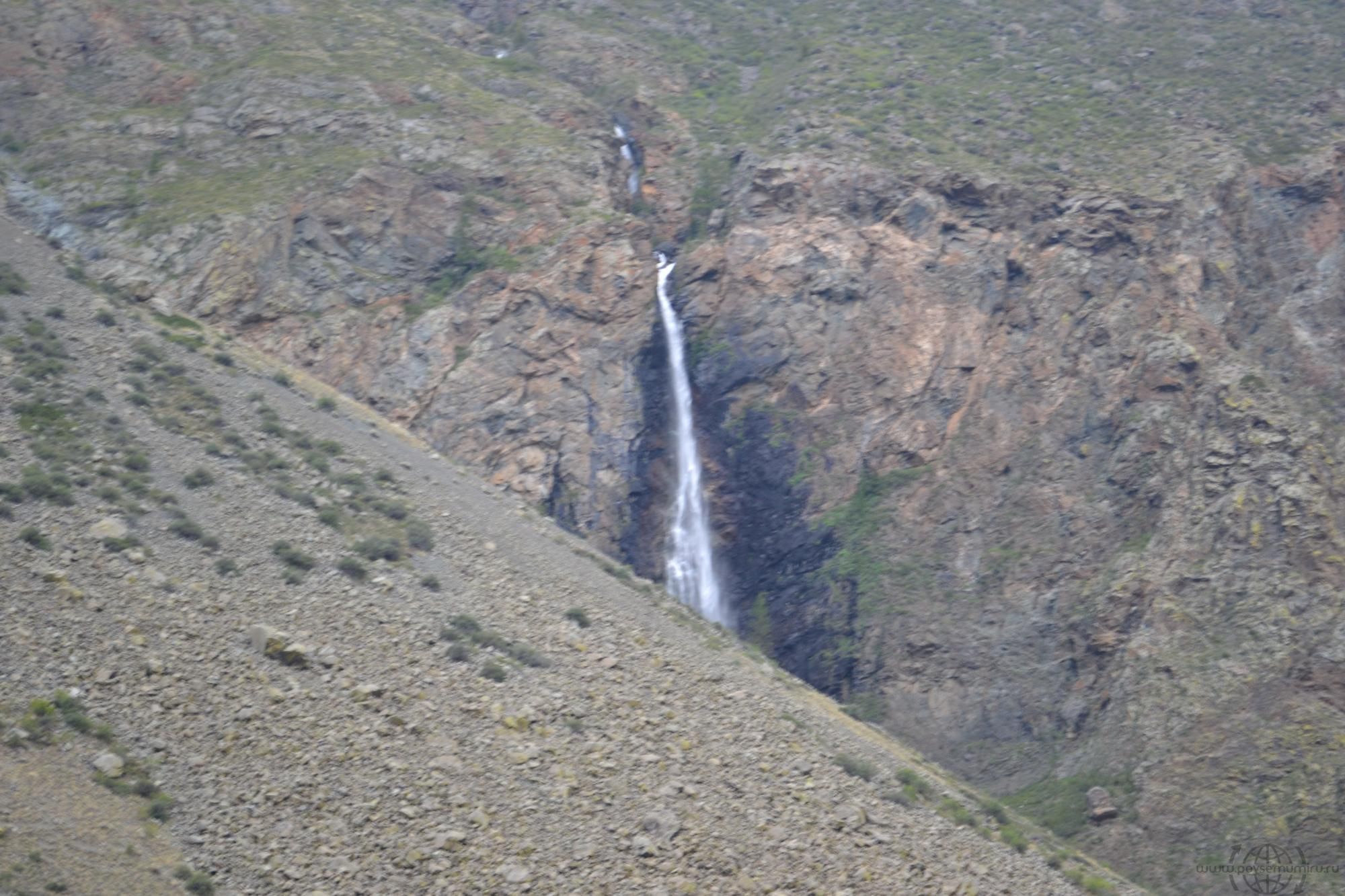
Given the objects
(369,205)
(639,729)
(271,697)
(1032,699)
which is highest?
(271,697)

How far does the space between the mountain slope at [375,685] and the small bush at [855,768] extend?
114 millimetres

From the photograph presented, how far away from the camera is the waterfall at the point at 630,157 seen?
60.9 metres

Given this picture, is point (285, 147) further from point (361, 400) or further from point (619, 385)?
point (619, 385)

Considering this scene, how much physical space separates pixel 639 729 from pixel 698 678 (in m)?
3.85

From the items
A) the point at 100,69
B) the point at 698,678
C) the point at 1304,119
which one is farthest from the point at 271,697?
the point at 1304,119

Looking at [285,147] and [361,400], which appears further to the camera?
[285,147]

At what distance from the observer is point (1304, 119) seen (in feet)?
184

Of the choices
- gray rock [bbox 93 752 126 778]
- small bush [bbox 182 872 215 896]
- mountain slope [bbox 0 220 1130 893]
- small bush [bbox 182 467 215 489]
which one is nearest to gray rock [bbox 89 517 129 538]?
mountain slope [bbox 0 220 1130 893]

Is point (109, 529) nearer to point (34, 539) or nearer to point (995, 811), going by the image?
point (34, 539)

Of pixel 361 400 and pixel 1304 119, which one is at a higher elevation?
pixel 1304 119

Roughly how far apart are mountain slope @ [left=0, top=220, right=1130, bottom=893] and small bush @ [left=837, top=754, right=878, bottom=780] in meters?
0.11

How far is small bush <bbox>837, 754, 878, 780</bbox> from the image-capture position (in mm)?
29031

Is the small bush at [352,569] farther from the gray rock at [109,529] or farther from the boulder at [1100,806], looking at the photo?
the boulder at [1100,806]

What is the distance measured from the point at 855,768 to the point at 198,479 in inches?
650
